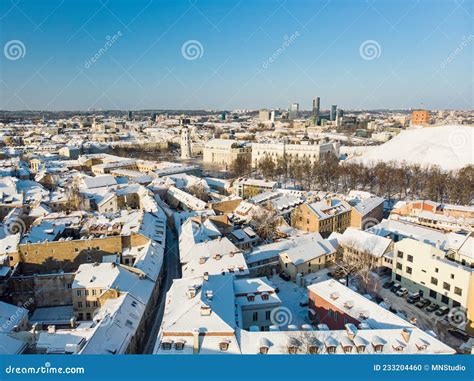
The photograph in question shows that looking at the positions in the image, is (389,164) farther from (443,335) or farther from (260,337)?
(260,337)

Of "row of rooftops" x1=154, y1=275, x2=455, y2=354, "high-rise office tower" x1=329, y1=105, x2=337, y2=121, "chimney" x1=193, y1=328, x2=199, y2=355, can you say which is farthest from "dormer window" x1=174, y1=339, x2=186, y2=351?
"high-rise office tower" x1=329, y1=105, x2=337, y2=121

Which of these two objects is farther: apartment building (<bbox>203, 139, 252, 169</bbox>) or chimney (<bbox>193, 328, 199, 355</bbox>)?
apartment building (<bbox>203, 139, 252, 169</bbox>)

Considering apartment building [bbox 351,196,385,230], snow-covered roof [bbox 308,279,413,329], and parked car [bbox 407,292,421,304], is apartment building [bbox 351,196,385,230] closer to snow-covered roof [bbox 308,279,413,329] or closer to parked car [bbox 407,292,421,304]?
parked car [bbox 407,292,421,304]

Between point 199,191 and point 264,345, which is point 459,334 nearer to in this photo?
point 264,345

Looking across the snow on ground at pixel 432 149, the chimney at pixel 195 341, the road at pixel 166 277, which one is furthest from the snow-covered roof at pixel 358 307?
the snow on ground at pixel 432 149

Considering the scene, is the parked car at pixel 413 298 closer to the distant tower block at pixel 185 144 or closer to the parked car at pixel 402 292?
the parked car at pixel 402 292

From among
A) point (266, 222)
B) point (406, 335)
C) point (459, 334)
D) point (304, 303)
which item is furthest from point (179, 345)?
point (266, 222)

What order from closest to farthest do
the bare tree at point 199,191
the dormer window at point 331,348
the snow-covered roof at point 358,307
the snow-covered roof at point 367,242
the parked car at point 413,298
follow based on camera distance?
1. the dormer window at point 331,348
2. the snow-covered roof at point 358,307
3. the parked car at point 413,298
4. the snow-covered roof at point 367,242
5. the bare tree at point 199,191

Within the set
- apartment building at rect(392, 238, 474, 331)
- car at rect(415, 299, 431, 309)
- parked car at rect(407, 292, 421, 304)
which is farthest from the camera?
parked car at rect(407, 292, 421, 304)
